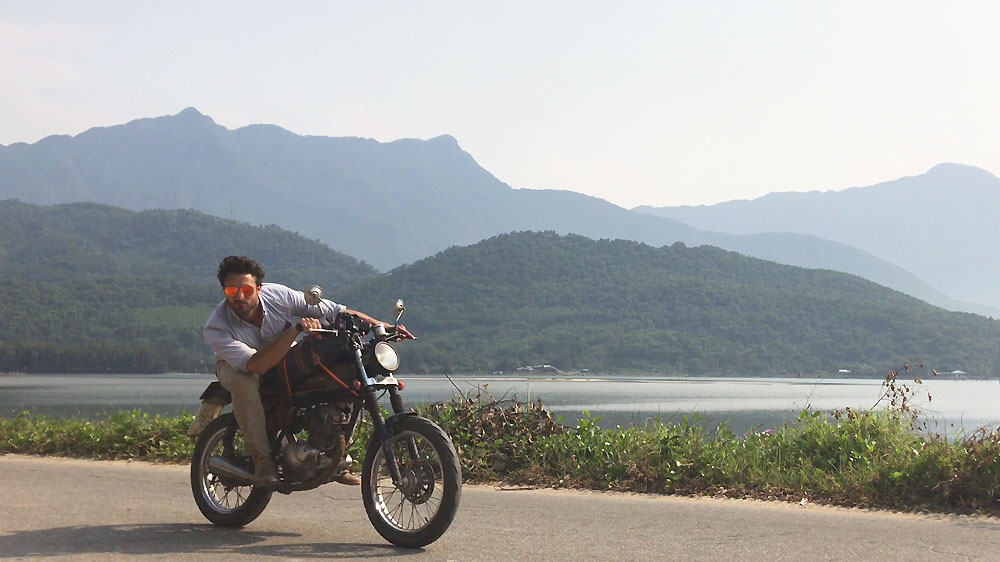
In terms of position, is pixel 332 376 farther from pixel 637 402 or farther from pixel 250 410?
pixel 637 402

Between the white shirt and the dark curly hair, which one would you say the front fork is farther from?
the dark curly hair

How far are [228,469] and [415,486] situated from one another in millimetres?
1314

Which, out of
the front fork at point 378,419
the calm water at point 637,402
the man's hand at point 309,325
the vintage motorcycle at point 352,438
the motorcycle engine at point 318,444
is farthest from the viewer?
the calm water at point 637,402

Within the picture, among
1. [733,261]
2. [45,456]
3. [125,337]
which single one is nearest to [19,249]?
[125,337]

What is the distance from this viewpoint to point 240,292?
238 inches

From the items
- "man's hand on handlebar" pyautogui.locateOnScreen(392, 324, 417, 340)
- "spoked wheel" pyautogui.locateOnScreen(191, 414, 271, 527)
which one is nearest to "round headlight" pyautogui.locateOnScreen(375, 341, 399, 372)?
"man's hand on handlebar" pyautogui.locateOnScreen(392, 324, 417, 340)

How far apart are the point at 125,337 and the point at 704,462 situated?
432 ft

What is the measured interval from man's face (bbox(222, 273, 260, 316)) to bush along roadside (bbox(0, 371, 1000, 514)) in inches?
118

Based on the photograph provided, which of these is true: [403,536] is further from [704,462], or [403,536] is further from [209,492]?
[704,462]

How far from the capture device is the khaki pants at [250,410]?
19.2 ft

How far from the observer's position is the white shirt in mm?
5898

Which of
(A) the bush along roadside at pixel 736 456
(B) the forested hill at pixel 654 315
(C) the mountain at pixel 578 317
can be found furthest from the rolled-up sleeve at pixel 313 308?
(B) the forested hill at pixel 654 315

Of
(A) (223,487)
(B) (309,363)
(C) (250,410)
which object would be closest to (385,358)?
(B) (309,363)

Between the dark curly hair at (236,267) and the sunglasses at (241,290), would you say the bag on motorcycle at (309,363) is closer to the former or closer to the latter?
the sunglasses at (241,290)
